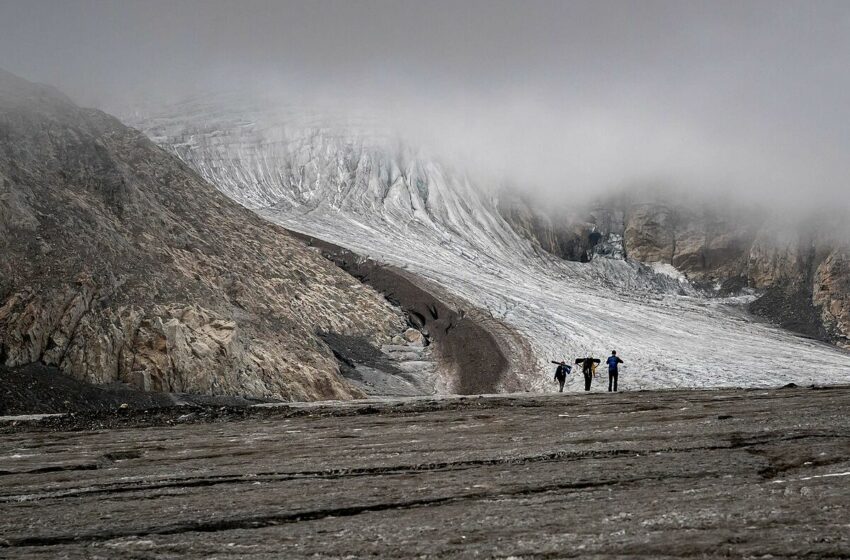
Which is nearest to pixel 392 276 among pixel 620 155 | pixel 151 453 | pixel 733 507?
pixel 151 453

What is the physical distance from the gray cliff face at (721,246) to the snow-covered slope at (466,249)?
376 cm

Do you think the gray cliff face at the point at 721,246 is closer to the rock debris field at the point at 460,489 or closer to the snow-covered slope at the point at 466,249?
the snow-covered slope at the point at 466,249

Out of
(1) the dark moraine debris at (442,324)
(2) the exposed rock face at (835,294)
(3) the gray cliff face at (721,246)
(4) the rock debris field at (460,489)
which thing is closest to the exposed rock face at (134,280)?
(1) the dark moraine debris at (442,324)

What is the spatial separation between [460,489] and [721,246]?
91.3 metres

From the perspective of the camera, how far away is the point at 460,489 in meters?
7.36

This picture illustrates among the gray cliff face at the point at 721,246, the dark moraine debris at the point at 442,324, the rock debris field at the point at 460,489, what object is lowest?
the rock debris field at the point at 460,489

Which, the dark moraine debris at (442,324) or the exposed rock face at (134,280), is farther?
the dark moraine debris at (442,324)

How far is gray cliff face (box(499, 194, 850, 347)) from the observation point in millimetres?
75938

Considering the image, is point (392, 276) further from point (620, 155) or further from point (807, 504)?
point (620, 155)

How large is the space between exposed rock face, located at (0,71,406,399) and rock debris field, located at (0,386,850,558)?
1296 cm

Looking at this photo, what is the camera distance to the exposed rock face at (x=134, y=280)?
2581 centimetres

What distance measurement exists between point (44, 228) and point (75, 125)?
38.9ft

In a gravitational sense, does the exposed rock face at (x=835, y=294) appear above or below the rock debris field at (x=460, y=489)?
above

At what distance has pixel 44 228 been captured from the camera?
28391 millimetres
